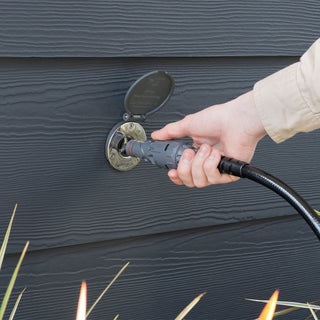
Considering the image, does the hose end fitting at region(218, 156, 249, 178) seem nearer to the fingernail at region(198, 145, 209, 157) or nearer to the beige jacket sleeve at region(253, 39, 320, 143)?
the fingernail at region(198, 145, 209, 157)

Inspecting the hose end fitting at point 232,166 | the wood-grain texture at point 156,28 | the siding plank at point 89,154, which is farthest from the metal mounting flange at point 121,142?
the hose end fitting at point 232,166

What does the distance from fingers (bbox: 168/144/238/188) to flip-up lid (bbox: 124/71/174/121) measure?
155 mm

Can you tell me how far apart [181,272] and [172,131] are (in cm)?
36

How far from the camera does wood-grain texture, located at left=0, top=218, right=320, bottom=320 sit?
3.01ft

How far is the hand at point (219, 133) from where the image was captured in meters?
0.77

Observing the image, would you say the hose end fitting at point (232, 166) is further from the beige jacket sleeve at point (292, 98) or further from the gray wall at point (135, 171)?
the gray wall at point (135, 171)

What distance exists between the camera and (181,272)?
1.06 m

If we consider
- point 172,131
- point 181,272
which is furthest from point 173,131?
point 181,272

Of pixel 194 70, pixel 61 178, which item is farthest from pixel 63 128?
pixel 194 70

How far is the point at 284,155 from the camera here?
1122mm

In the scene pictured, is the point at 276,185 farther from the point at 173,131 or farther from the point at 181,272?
the point at 181,272

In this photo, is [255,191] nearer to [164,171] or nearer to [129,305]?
[164,171]

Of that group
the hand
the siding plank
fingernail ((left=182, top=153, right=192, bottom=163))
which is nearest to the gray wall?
the siding plank

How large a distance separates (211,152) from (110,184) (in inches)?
10.9
